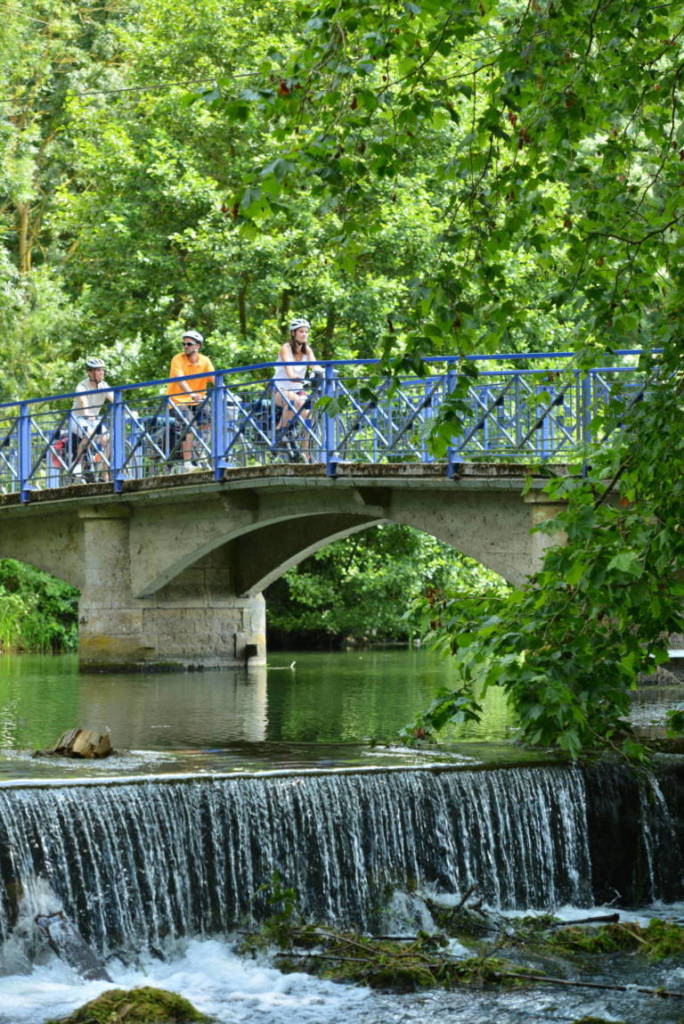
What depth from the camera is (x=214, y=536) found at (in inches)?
872

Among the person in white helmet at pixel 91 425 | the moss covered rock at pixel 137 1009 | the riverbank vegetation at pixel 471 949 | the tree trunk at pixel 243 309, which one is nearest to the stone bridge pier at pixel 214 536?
the person in white helmet at pixel 91 425

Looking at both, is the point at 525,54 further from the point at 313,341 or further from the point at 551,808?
the point at 313,341

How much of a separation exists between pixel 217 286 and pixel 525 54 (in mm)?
23259

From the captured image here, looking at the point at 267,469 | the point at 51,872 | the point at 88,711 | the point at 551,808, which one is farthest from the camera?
the point at 267,469

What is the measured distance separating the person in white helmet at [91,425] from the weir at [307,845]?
11.8 meters

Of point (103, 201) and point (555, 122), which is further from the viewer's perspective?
point (103, 201)

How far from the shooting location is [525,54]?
7.82m

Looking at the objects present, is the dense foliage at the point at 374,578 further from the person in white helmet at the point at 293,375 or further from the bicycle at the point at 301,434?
the person in white helmet at the point at 293,375

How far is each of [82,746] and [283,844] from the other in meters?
2.24

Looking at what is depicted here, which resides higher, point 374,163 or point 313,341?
point 313,341

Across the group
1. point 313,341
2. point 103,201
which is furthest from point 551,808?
point 103,201

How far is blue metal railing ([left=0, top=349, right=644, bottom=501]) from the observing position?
17.9 m

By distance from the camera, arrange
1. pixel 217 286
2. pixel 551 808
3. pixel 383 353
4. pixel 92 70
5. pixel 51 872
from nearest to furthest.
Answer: pixel 383 353, pixel 51 872, pixel 551 808, pixel 217 286, pixel 92 70

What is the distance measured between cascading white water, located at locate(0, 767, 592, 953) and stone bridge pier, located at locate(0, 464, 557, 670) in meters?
6.95
